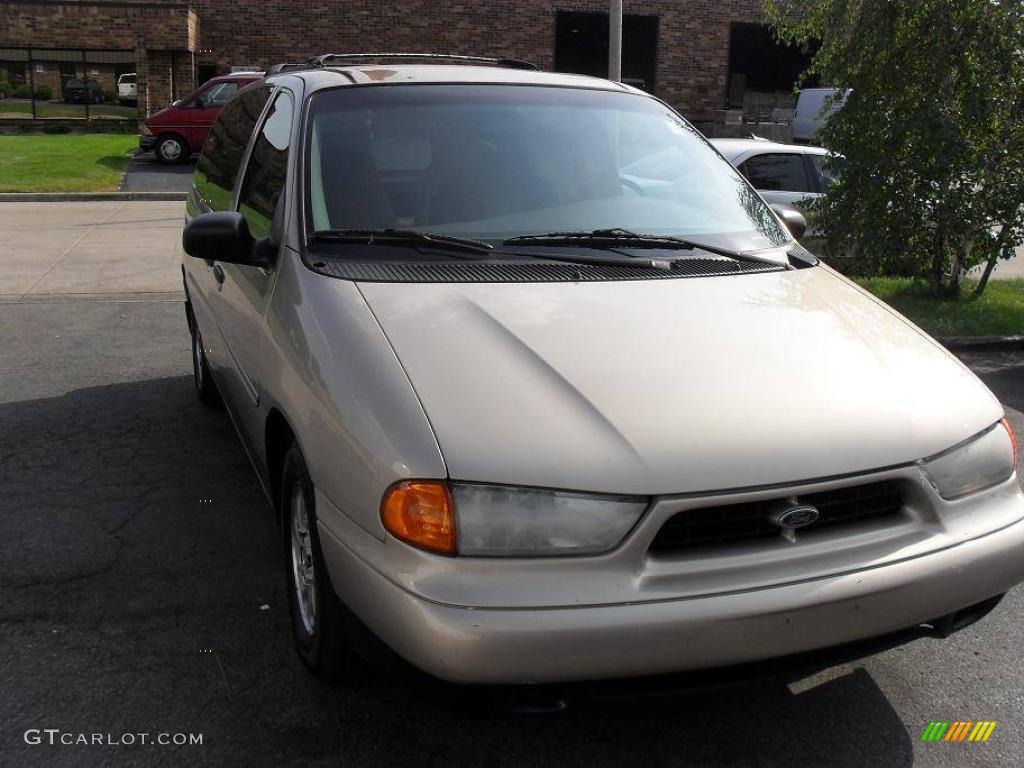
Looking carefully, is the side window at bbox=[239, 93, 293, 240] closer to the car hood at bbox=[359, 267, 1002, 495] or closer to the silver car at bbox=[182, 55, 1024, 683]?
the silver car at bbox=[182, 55, 1024, 683]

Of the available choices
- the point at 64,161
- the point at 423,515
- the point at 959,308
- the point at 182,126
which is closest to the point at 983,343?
the point at 959,308

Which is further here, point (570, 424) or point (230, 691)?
point (230, 691)

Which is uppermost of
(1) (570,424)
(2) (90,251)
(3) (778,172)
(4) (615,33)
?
(4) (615,33)

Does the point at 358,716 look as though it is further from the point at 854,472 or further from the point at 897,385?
the point at 897,385

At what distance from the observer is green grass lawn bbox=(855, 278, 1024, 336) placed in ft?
28.1

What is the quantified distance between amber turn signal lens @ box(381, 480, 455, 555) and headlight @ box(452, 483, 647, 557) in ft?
0.09

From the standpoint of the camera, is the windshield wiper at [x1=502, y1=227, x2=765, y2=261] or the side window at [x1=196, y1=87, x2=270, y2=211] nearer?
the windshield wiper at [x1=502, y1=227, x2=765, y2=261]

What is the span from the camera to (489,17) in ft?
104

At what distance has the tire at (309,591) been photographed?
2934 mm

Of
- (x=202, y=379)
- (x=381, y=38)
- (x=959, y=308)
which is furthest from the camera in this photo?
(x=381, y=38)

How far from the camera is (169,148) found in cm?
2216

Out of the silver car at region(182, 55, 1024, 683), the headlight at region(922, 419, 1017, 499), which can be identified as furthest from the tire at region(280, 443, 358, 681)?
the headlight at region(922, 419, 1017, 499)

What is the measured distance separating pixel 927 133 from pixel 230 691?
764cm

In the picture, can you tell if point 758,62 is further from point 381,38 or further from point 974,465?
point 974,465
